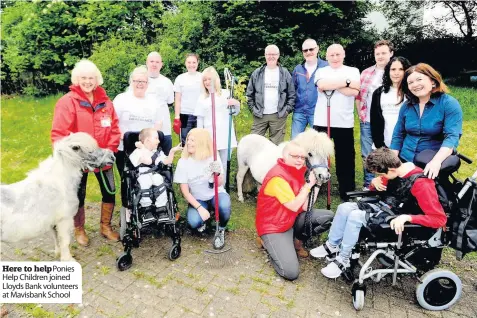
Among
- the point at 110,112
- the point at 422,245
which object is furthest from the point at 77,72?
the point at 422,245

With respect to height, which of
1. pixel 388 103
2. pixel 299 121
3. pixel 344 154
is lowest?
pixel 344 154

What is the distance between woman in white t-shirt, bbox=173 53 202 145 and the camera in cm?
643

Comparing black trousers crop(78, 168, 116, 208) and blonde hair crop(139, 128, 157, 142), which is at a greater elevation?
blonde hair crop(139, 128, 157, 142)

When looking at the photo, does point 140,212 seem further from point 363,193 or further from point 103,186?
point 363,193

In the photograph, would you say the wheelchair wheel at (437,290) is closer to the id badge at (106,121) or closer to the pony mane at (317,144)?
the pony mane at (317,144)

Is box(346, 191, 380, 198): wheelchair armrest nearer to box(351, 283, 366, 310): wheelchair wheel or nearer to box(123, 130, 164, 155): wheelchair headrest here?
box(351, 283, 366, 310): wheelchair wheel

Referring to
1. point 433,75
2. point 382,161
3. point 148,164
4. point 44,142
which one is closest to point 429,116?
point 433,75

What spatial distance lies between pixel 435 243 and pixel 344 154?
2369 millimetres

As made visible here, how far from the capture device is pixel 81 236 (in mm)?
4602

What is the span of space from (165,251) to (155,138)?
1.45m

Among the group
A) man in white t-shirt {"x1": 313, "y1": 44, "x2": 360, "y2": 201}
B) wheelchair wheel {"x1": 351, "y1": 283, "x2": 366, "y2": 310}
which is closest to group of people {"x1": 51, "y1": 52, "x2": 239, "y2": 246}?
man in white t-shirt {"x1": 313, "y1": 44, "x2": 360, "y2": 201}

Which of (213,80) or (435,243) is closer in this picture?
(435,243)

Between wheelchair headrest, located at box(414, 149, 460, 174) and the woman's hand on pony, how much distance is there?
2.16 feet

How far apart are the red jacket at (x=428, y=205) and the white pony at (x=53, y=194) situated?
3.23 metres
